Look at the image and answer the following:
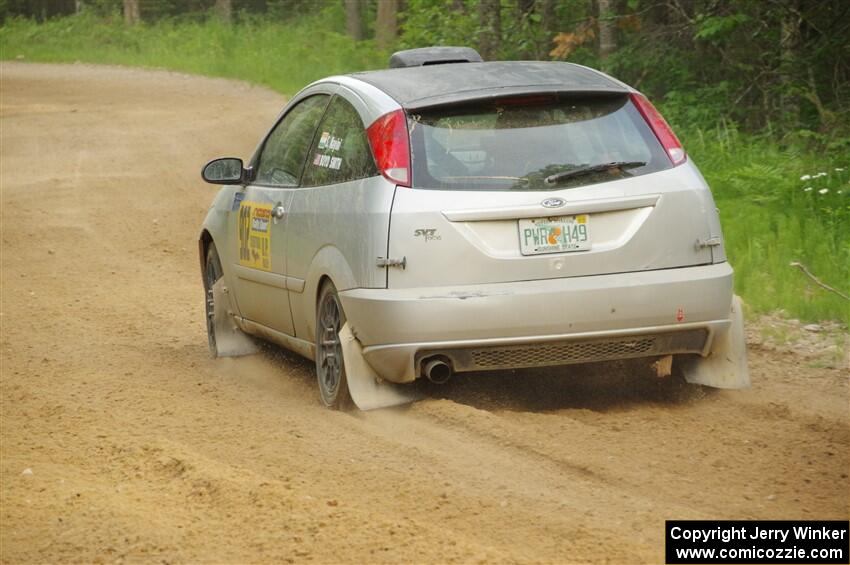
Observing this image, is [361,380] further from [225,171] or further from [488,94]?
[225,171]

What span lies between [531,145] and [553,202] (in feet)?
1.29

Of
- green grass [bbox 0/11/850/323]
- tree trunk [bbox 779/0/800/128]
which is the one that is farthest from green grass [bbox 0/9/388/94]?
tree trunk [bbox 779/0/800/128]

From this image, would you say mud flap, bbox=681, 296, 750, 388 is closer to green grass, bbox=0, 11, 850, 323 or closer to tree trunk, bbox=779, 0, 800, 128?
green grass, bbox=0, 11, 850, 323

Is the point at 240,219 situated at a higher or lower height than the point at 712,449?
higher

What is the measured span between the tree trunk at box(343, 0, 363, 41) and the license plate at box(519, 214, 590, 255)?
3005 centimetres

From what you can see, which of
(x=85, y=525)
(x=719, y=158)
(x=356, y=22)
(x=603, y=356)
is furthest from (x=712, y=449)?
(x=356, y=22)

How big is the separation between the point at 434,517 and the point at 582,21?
49.9ft

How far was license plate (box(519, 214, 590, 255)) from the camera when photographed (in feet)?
20.4

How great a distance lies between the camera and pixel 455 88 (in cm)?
666

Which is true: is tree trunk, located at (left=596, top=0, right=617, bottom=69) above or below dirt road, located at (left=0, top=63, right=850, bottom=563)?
above

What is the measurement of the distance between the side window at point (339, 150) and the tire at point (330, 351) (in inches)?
23.1

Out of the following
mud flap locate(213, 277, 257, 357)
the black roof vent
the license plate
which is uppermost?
the black roof vent

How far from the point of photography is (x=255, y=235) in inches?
317

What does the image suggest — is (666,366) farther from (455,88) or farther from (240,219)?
(240,219)
